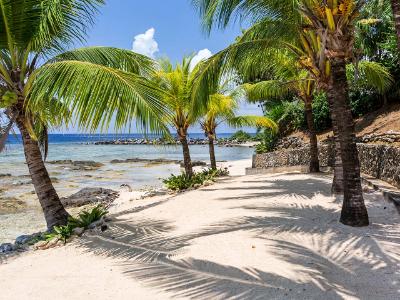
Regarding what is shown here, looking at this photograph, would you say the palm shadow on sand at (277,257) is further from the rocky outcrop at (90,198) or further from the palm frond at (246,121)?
the palm frond at (246,121)

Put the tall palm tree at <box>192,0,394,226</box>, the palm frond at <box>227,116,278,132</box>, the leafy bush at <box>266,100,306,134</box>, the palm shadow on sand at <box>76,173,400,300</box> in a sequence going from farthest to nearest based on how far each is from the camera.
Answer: the leafy bush at <box>266,100,306,134</box>, the palm frond at <box>227,116,278,132</box>, the tall palm tree at <box>192,0,394,226</box>, the palm shadow on sand at <box>76,173,400,300</box>

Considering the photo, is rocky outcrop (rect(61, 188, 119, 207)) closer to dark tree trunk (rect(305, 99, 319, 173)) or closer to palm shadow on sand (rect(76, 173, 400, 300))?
dark tree trunk (rect(305, 99, 319, 173))

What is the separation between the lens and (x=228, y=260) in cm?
481

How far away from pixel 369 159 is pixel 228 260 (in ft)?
25.2

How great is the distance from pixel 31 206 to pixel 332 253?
39.9 feet

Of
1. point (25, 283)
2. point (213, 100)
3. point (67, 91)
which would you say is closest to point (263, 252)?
point (25, 283)

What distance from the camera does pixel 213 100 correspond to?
14789 mm

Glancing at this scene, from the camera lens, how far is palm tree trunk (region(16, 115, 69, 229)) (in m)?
7.20

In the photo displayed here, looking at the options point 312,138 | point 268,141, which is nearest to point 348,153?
point 312,138

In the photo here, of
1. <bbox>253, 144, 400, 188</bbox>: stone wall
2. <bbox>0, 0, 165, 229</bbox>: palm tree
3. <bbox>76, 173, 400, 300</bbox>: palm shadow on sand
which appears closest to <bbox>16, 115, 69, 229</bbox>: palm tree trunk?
<bbox>0, 0, 165, 229</bbox>: palm tree

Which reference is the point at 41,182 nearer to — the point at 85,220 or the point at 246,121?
the point at 85,220

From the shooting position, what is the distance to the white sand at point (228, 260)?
4051mm

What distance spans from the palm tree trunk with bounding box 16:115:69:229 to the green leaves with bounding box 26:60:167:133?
195 centimetres

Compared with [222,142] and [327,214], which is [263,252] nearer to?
[327,214]
